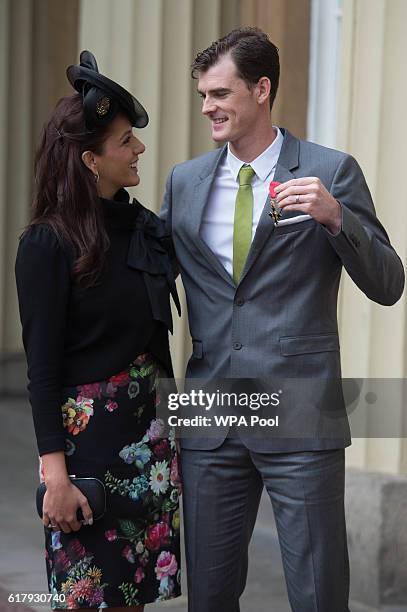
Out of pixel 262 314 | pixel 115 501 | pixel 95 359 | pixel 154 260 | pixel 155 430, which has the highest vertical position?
pixel 154 260

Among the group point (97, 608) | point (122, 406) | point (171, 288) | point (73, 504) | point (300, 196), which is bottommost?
point (97, 608)

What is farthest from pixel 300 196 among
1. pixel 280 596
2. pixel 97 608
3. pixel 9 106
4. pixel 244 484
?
pixel 9 106

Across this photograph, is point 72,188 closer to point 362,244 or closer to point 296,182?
point 296,182

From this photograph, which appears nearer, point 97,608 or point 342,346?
point 97,608

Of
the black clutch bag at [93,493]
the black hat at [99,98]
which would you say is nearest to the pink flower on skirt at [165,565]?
the black clutch bag at [93,493]

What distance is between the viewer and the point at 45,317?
3195 millimetres

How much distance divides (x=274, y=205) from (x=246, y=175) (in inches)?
11.9

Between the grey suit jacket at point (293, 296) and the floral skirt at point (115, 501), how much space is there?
0.21m

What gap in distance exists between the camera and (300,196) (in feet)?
9.93

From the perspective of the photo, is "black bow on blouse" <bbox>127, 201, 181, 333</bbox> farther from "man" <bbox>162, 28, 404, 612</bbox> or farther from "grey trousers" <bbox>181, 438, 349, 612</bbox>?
"grey trousers" <bbox>181, 438, 349, 612</bbox>

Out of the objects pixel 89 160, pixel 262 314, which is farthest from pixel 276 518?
pixel 89 160

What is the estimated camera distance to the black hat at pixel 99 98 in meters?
3.25

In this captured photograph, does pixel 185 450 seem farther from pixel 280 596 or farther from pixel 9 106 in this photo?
pixel 9 106

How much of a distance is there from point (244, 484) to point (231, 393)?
26 cm
